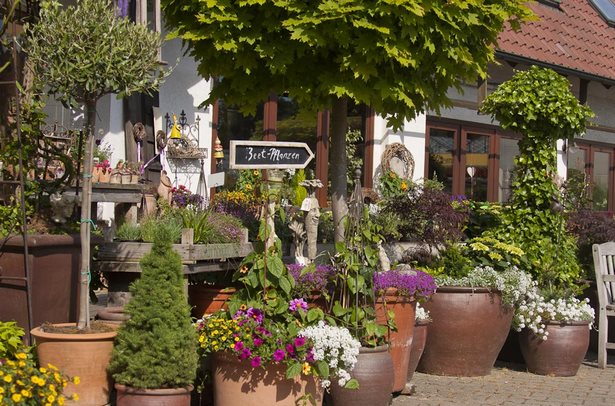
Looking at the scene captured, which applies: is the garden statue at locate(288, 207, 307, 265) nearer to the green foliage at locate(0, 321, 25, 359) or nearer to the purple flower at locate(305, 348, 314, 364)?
the purple flower at locate(305, 348, 314, 364)

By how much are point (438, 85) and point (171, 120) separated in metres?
5.39

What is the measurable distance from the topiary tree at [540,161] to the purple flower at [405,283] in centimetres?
266

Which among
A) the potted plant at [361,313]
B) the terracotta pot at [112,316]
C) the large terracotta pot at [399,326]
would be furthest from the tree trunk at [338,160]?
the terracotta pot at [112,316]

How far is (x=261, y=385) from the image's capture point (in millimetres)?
5691

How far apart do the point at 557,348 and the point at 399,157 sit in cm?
557

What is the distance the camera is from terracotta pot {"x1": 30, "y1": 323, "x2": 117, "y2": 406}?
17.0ft

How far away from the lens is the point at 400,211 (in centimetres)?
911

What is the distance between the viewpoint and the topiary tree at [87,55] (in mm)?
5164

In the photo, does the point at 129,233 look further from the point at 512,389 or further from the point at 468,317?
Result: the point at 512,389

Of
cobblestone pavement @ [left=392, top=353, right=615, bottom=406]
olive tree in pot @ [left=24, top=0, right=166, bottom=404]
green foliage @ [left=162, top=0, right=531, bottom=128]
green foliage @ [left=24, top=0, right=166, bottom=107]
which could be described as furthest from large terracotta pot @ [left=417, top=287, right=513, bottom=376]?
green foliage @ [left=24, top=0, right=166, bottom=107]

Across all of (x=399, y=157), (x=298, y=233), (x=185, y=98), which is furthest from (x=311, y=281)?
(x=399, y=157)

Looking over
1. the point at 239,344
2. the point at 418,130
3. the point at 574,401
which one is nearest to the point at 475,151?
the point at 418,130

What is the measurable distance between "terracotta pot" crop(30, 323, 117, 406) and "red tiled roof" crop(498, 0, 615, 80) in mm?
10108

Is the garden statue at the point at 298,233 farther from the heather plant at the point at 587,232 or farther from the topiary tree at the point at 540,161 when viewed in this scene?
the heather plant at the point at 587,232
